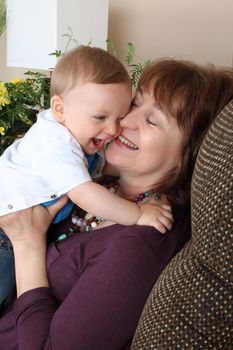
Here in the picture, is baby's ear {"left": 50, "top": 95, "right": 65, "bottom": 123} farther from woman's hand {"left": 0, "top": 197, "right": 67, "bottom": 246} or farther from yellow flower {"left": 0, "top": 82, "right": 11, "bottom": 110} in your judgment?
yellow flower {"left": 0, "top": 82, "right": 11, "bottom": 110}

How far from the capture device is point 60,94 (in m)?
1.20

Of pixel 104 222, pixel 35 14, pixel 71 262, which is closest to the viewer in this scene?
pixel 71 262

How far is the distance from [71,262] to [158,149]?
39cm

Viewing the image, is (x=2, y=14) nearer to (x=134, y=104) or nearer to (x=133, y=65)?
(x=133, y=65)

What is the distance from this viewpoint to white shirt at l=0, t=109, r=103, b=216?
1.11 m

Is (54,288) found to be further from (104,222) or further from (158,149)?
(158,149)

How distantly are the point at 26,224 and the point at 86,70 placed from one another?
1.52 feet

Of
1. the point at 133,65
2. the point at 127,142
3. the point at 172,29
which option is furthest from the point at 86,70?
the point at 172,29


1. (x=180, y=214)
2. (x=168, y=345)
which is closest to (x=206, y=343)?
(x=168, y=345)

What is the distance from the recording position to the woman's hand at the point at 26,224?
1151 millimetres

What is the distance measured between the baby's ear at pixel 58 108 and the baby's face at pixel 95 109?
0.02 m

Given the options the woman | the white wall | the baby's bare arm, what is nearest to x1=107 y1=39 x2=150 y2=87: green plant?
the white wall

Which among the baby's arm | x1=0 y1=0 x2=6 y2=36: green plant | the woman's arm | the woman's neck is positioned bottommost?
the woman's arm

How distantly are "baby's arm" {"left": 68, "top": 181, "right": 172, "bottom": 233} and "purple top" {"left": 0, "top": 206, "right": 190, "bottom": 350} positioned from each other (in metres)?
0.03
